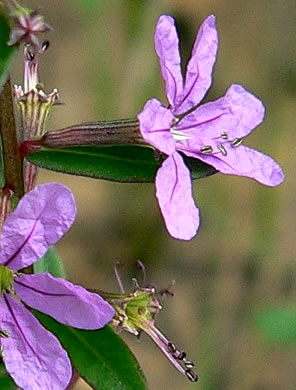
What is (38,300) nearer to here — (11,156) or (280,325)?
(11,156)

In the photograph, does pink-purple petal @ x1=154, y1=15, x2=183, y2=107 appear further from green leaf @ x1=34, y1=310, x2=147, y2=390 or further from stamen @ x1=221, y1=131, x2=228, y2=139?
green leaf @ x1=34, y1=310, x2=147, y2=390

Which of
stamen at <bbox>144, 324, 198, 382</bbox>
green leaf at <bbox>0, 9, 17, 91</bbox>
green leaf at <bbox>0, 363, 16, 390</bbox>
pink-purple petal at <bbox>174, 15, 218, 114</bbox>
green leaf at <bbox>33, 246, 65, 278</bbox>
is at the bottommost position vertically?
green leaf at <bbox>0, 363, 16, 390</bbox>

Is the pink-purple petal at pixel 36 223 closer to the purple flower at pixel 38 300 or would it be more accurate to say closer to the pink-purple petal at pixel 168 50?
the purple flower at pixel 38 300


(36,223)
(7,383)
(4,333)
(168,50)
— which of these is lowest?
(7,383)

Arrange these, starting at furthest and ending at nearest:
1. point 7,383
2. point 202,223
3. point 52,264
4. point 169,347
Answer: point 202,223, point 52,264, point 7,383, point 169,347

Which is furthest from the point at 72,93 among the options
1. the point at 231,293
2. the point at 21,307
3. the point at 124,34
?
the point at 21,307

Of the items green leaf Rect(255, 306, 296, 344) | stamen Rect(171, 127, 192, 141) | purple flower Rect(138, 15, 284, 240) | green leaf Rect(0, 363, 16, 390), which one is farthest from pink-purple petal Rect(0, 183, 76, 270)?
green leaf Rect(255, 306, 296, 344)

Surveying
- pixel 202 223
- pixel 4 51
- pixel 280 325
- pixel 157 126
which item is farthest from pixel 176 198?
pixel 202 223
